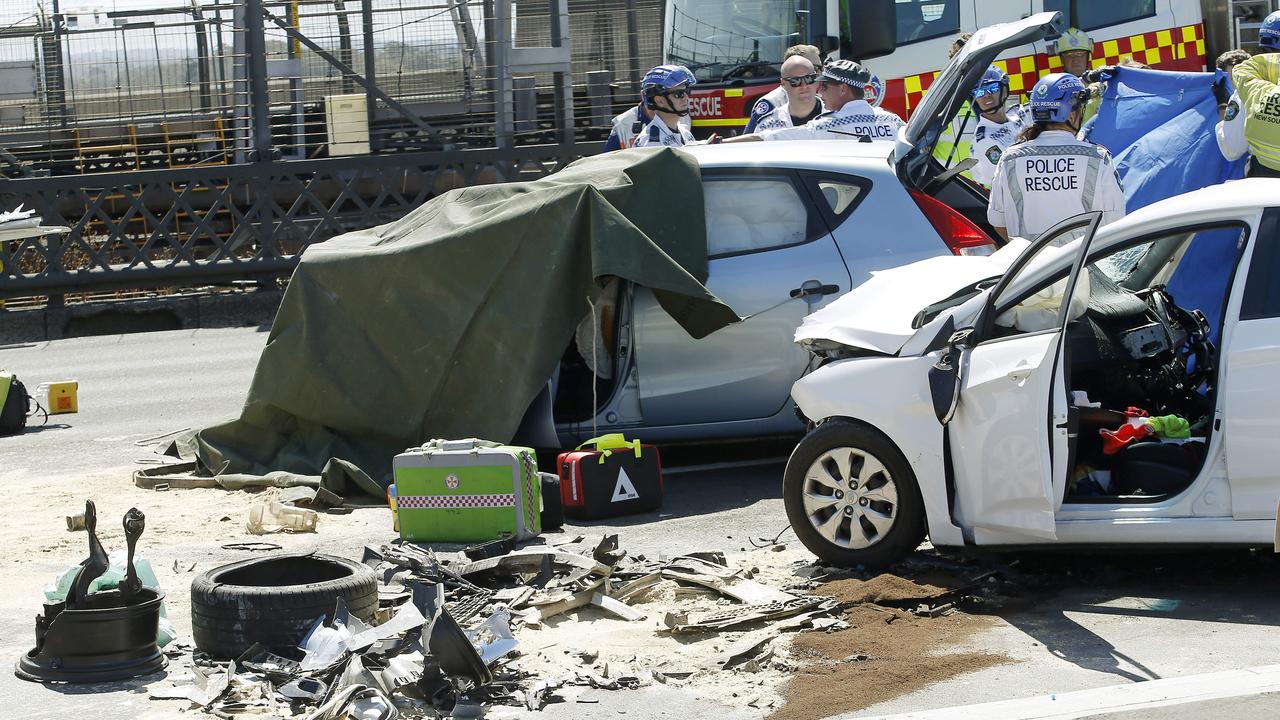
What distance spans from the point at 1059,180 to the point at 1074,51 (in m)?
5.75

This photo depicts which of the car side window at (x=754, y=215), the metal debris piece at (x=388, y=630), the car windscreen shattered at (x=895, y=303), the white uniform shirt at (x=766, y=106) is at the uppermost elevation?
the white uniform shirt at (x=766, y=106)

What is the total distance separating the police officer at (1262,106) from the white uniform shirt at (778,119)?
324 centimetres

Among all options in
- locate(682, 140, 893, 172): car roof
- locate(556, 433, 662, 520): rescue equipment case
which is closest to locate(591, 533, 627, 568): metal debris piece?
locate(556, 433, 662, 520): rescue equipment case

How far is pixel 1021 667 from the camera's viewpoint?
5219 millimetres

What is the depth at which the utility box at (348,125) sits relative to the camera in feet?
54.2

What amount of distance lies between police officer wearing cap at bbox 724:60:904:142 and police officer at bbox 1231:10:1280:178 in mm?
2364

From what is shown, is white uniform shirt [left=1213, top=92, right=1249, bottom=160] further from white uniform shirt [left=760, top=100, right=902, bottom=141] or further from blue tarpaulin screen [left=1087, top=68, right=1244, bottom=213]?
white uniform shirt [left=760, top=100, right=902, bottom=141]

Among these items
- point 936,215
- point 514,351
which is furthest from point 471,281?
point 936,215

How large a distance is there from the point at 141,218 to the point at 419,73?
324 cm

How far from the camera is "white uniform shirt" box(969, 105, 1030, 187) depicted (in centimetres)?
1094

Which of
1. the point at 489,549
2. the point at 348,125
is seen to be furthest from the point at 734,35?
the point at 489,549

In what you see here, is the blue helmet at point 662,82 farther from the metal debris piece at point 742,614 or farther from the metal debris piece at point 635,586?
the metal debris piece at point 742,614

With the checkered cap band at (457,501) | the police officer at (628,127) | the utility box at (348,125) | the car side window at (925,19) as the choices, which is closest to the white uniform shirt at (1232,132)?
the police officer at (628,127)

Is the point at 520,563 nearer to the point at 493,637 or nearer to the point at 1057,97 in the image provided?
the point at 493,637
